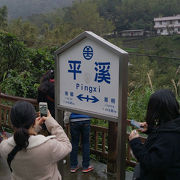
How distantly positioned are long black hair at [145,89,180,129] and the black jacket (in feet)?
0.14

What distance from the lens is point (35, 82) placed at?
626cm

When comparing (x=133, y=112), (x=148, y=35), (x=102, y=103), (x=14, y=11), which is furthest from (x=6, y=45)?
(x=14, y=11)

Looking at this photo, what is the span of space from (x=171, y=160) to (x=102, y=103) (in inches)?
38.6

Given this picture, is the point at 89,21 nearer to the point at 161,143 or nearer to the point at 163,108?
the point at 163,108

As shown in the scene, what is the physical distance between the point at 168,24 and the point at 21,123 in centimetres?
5186

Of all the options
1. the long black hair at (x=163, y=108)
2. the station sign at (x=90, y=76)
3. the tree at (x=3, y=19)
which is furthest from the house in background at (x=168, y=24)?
the long black hair at (x=163, y=108)

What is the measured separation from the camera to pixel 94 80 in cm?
242

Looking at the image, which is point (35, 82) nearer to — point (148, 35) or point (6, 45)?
point (6, 45)

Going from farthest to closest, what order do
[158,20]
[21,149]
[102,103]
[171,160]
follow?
[158,20] → [102,103] → [21,149] → [171,160]

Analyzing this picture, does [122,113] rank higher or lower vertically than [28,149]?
higher

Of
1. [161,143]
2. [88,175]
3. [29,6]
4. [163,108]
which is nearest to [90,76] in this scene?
[163,108]

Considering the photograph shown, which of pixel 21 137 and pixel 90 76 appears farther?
pixel 90 76

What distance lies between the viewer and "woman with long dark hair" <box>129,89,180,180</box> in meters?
1.53

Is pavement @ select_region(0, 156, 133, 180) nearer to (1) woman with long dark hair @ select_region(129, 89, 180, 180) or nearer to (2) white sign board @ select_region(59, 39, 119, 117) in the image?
(2) white sign board @ select_region(59, 39, 119, 117)
